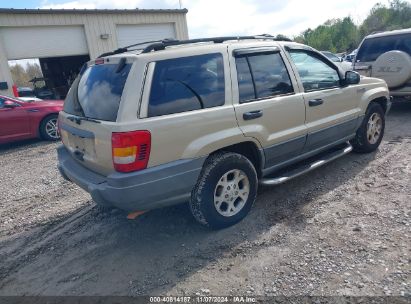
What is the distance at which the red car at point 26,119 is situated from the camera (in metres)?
7.51

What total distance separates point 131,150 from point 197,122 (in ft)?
2.09

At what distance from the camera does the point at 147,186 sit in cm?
268

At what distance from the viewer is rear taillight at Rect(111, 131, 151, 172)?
8.46 ft

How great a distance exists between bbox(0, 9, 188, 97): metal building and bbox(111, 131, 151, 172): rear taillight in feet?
37.6

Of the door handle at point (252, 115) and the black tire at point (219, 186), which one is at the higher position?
the door handle at point (252, 115)

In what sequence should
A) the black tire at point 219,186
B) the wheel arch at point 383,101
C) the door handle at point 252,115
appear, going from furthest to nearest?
the wheel arch at point 383,101 < the door handle at point 252,115 < the black tire at point 219,186

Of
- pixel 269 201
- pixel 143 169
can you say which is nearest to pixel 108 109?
pixel 143 169

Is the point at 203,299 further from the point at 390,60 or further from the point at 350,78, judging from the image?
the point at 390,60

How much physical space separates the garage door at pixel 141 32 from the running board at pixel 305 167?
1218 cm

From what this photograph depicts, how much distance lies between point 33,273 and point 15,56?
11.6m

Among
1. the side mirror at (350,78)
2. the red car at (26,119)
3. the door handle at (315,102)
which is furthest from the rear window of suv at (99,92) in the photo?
the red car at (26,119)

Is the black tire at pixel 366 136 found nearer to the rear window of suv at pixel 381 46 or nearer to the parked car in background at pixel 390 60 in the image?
the parked car in background at pixel 390 60

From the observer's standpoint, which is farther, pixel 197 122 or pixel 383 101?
pixel 383 101

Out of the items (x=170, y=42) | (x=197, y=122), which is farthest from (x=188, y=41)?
(x=197, y=122)
